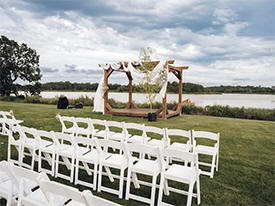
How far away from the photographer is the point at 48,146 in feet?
11.9

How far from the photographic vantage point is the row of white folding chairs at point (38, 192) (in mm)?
1370

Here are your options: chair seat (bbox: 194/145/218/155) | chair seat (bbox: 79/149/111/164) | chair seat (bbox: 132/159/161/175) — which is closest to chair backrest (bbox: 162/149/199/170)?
chair seat (bbox: 132/159/161/175)

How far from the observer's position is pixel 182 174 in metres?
2.55

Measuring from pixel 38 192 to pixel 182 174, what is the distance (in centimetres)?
165

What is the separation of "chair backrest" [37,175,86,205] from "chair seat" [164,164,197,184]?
4.51 ft

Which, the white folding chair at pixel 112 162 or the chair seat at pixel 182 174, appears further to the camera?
the white folding chair at pixel 112 162

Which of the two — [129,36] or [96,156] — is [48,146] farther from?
[129,36]

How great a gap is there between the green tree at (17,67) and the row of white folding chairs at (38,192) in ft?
79.3

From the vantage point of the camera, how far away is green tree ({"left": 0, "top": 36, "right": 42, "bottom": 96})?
74.0ft

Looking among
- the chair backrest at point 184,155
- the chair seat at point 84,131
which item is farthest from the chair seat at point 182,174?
the chair seat at point 84,131

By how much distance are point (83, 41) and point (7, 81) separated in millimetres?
12973

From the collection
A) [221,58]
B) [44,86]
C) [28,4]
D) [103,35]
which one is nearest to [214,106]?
[221,58]

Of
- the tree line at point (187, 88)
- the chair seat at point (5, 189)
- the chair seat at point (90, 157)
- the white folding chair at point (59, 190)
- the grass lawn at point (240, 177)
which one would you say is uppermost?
the tree line at point (187, 88)

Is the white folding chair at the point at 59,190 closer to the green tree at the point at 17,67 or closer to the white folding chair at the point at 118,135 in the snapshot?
the white folding chair at the point at 118,135
